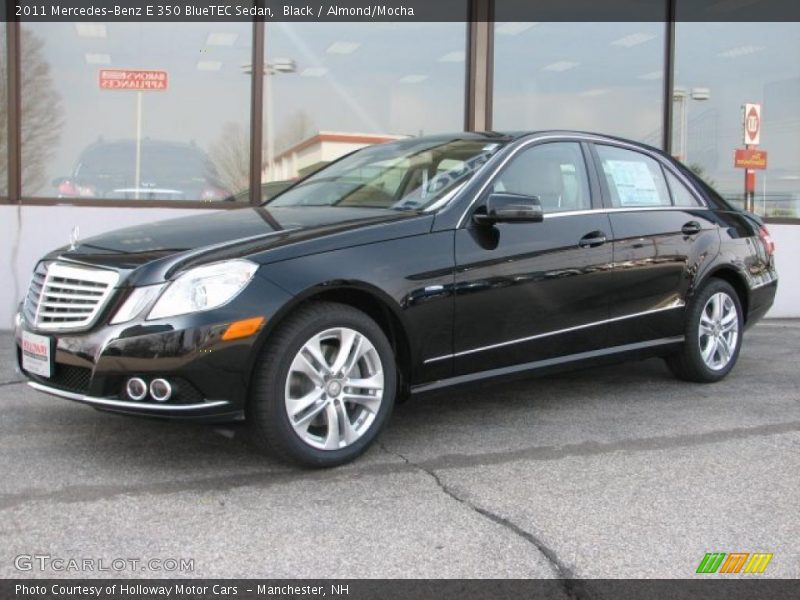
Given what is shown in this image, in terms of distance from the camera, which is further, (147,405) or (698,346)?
(698,346)

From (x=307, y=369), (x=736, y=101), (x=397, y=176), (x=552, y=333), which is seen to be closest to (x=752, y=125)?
(x=736, y=101)

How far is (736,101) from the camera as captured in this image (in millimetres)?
9969

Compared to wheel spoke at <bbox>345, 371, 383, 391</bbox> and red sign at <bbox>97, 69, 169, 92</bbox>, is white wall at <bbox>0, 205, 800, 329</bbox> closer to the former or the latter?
red sign at <bbox>97, 69, 169, 92</bbox>

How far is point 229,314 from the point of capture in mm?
3541

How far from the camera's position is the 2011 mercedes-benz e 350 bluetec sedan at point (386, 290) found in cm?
358

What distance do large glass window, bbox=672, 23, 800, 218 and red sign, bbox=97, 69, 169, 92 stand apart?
18.0 feet

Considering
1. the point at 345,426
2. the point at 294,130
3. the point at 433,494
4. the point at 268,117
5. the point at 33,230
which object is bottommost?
the point at 433,494

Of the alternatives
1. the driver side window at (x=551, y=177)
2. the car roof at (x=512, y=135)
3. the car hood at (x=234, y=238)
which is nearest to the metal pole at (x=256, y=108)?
Answer: the car roof at (x=512, y=135)

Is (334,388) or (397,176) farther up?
(397,176)

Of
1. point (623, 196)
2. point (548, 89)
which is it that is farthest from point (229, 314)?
point (548, 89)

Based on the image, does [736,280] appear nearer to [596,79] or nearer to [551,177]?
[551,177]

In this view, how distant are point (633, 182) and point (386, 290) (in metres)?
2.15

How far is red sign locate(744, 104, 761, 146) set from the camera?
390 inches
